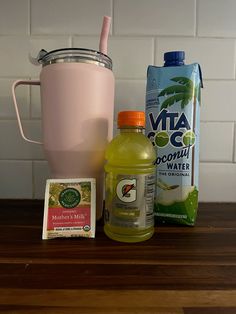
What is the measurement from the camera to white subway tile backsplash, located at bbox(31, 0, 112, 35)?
702 mm

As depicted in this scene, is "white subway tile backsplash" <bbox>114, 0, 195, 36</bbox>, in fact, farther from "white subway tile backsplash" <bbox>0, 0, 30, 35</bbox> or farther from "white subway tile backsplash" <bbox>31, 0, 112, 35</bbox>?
"white subway tile backsplash" <bbox>0, 0, 30, 35</bbox>

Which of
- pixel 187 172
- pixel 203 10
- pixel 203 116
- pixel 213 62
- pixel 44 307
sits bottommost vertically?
pixel 44 307

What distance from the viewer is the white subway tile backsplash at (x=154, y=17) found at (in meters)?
0.70

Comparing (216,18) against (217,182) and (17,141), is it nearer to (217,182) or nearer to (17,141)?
(217,182)

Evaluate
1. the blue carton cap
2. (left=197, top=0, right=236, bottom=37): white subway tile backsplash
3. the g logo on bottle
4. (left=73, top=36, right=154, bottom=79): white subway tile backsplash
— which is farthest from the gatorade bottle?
(left=197, top=0, right=236, bottom=37): white subway tile backsplash

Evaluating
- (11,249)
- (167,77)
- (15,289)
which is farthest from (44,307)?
(167,77)

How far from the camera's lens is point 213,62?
714 millimetres

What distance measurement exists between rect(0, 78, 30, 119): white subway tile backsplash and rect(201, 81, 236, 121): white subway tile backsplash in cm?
44

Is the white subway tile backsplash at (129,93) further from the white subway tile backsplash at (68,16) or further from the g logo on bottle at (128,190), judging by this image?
the g logo on bottle at (128,190)

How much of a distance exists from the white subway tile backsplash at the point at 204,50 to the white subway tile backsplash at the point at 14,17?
1.09 ft

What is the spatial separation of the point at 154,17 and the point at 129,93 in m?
0.19

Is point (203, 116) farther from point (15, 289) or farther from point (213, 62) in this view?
point (15, 289)

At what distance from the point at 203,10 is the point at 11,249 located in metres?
0.68

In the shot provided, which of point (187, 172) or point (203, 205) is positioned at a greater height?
point (187, 172)
